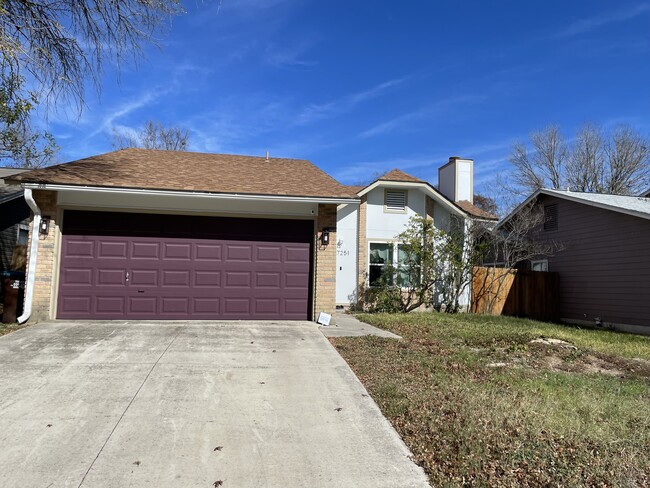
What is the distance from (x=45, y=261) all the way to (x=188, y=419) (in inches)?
285

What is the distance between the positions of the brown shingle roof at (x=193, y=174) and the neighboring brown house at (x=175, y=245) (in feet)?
0.15

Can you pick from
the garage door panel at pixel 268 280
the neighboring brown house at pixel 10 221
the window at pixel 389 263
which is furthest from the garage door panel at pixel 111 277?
the window at pixel 389 263

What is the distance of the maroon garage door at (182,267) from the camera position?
10.8 m

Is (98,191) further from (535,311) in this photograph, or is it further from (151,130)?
(151,130)

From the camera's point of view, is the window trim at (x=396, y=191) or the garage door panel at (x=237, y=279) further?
the window trim at (x=396, y=191)

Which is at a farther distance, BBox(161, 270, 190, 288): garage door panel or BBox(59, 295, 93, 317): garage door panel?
BBox(161, 270, 190, 288): garage door panel

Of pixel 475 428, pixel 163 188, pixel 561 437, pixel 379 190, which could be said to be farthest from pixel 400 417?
pixel 379 190

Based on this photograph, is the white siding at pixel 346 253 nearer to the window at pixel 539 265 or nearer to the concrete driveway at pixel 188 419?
the window at pixel 539 265

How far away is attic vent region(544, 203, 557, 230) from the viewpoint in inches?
703

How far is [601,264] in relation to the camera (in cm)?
1563

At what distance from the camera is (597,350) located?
949 cm

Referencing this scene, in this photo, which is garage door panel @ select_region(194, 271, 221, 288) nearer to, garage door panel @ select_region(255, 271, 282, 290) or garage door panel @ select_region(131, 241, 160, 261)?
Answer: garage door panel @ select_region(255, 271, 282, 290)

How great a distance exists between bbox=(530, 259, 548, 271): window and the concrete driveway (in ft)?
43.2

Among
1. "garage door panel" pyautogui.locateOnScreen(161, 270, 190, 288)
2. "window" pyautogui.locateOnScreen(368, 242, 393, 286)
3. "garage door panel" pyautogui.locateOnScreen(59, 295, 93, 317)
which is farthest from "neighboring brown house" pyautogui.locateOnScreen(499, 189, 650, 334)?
"garage door panel" pyautogui.locateOnScreen(59, 295, 93, 317)
